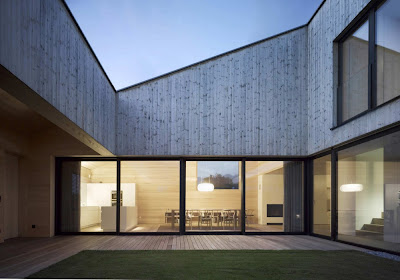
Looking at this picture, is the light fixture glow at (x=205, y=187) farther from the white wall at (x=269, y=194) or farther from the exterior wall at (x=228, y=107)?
the white wall at (x=269, y=194)

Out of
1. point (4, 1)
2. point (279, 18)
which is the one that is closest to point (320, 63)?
point (4, 1)

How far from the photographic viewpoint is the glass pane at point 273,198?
35.9 feet

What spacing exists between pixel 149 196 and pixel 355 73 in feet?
21.4

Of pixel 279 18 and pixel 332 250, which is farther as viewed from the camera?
pixel 279 18

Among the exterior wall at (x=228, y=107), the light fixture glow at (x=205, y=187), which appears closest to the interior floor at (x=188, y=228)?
the light fixture glow at (x=205, y=187)

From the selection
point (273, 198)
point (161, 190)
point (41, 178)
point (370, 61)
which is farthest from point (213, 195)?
point (370, 61)

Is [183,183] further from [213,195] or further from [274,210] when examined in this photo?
[274,210]

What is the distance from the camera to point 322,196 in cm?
1018

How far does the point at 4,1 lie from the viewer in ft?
12.2

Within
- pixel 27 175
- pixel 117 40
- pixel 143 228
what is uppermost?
pixel 117 40

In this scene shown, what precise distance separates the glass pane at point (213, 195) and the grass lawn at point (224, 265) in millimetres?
3457

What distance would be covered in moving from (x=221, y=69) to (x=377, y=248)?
20.8ft

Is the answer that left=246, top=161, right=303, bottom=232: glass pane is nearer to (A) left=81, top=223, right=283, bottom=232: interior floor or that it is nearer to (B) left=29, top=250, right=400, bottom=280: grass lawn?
(A) left=81, top=223, right=283, bottom=232: interior floor

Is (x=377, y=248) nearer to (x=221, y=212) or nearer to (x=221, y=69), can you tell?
(x=221, y=212)
